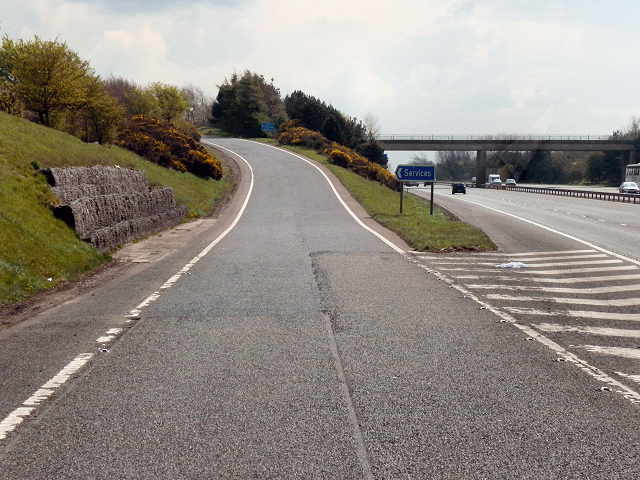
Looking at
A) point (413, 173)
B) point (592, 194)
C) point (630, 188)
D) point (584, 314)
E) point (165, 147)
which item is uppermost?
point (165, 147)

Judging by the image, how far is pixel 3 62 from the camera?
43.1 metres

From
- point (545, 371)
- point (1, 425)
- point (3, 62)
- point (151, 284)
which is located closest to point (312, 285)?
point (151, 284)

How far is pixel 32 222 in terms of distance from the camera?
1500 centimetres

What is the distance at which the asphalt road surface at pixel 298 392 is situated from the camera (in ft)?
14.4

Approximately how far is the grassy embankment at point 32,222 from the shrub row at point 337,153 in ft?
111

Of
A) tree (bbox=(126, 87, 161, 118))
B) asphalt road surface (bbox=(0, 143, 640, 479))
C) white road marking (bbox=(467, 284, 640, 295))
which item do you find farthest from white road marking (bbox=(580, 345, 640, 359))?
tree (bbox=(126, 87, 161, 118))

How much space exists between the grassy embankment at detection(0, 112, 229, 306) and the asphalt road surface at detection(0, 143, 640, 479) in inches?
59.1

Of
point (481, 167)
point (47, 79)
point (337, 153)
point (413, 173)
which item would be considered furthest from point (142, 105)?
point (481, 167)

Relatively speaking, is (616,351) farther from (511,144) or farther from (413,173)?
(511,144)

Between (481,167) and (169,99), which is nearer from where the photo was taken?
(169,99)

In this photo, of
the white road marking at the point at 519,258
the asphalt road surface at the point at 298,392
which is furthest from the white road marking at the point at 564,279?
the white road marking at the point at 519,258

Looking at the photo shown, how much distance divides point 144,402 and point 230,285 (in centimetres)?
629

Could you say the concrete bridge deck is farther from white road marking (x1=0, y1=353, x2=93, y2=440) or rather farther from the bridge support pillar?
white road marking (x1=0, y1=353, x2=93, y2=440)

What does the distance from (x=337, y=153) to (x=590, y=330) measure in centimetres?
5294
